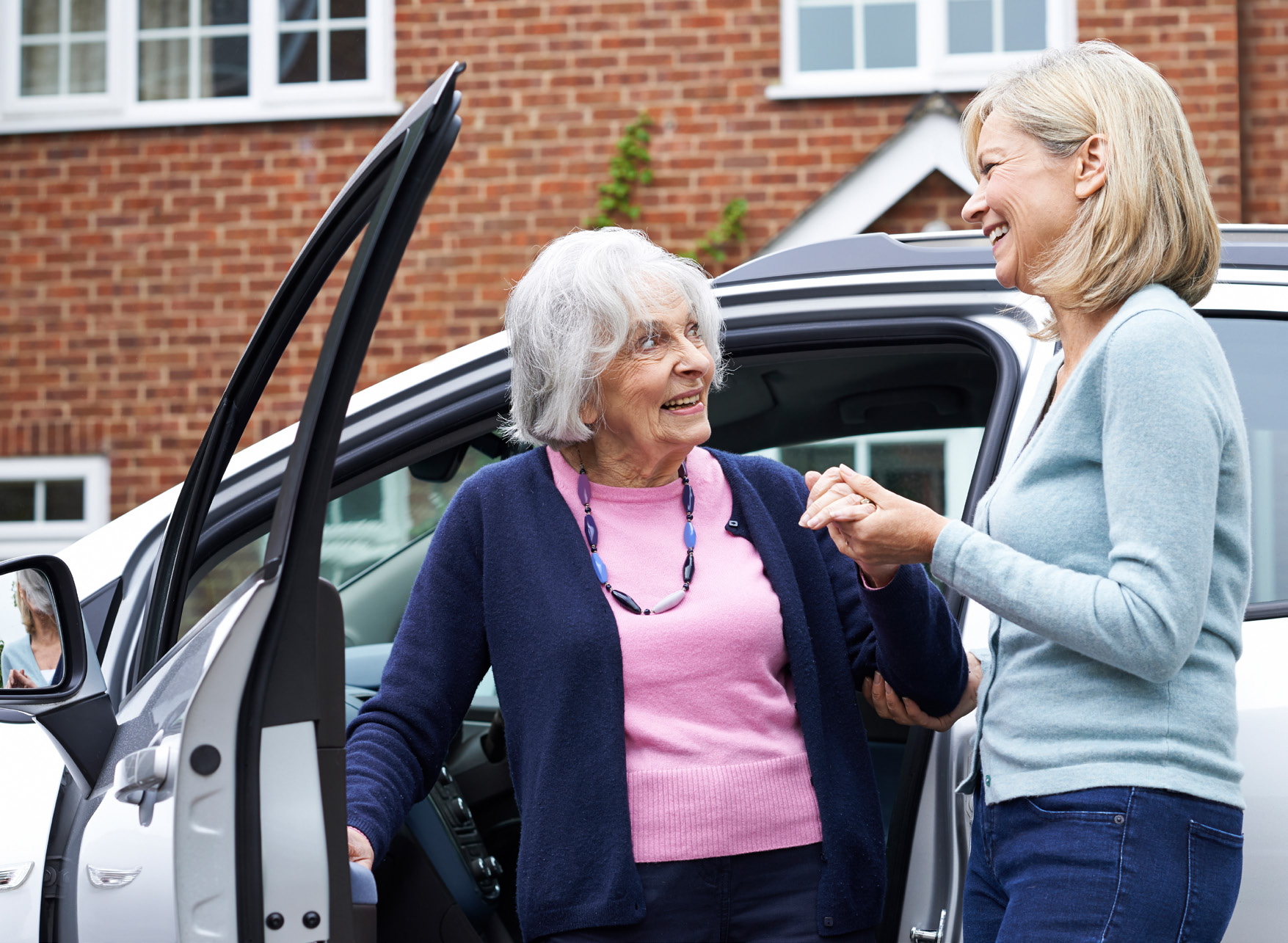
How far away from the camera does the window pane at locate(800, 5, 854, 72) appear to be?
6375mm

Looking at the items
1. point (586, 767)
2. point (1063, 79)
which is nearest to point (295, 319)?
point (586, 767)

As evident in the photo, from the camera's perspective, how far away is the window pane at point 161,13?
22.3 feet

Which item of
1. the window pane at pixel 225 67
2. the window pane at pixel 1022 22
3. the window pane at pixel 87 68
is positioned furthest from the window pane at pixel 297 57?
the window pane at pixel 1022 22

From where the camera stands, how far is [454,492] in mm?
2736

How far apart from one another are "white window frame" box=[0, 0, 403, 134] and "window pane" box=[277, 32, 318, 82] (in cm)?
3

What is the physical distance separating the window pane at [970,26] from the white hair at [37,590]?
5826 millimetres

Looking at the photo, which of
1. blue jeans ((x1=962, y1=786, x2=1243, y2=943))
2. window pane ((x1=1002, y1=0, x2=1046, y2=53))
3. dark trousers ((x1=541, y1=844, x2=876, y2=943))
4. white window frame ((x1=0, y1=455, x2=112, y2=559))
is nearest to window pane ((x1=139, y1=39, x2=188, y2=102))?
white window frame ((x1=0, y1=455, x2=112, y2=559))

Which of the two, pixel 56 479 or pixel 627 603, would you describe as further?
pixel 56 479

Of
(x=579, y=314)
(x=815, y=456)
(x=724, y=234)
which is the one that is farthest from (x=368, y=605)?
(x=724, y=234)

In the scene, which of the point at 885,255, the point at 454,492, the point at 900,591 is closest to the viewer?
the point at 900,591

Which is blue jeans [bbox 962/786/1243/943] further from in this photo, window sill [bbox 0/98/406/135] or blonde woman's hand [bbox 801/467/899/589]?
window sill [bbox 0/98/406/135]

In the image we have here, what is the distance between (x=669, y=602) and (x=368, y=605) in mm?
1285

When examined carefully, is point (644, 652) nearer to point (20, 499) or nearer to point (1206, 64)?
point (1206, 64)

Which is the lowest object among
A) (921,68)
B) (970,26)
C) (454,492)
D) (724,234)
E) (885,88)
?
(454,492)
